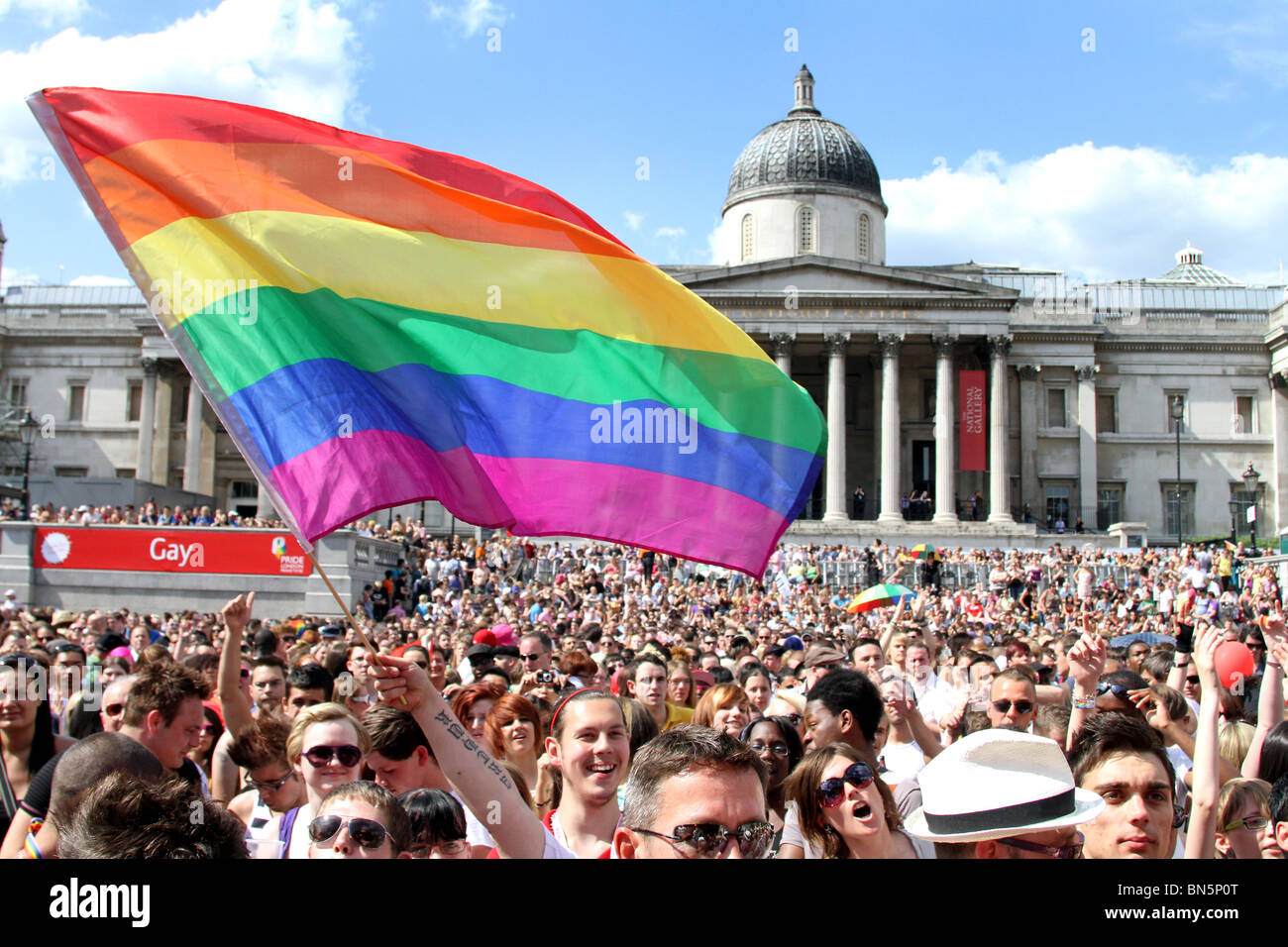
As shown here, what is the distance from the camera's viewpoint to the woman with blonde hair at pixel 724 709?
7.06 meters

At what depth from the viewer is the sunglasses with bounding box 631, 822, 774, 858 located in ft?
10.6

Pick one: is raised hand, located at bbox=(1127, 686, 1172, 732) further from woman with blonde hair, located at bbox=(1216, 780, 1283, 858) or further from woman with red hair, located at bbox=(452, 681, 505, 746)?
woman with red hair, located at bbox=(452, 681, 505, 746)

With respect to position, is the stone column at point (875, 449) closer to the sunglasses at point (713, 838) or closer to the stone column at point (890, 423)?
the stone column at point (890, 423)

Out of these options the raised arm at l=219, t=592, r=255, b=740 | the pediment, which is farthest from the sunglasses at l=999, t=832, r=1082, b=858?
the pediment

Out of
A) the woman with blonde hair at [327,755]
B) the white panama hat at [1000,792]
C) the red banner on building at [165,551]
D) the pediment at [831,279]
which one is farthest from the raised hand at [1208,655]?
the pediment at [831,279]

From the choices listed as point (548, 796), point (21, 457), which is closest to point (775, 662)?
point (548, 796)

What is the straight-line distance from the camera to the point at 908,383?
5788cm

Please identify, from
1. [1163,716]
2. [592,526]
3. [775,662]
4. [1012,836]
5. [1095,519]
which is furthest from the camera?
[1095,519]

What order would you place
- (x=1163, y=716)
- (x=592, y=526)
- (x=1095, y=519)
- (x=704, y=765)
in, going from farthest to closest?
(x=1095, y=519)
(x=1163, y=716)
(x=592, y=526)
(x=704, y=765)

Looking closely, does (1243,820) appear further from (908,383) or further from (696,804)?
(908,383)

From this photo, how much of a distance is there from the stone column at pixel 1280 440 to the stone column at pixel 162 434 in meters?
51.6

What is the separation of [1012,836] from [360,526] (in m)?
32.9

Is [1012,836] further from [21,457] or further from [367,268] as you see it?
[21,457]
